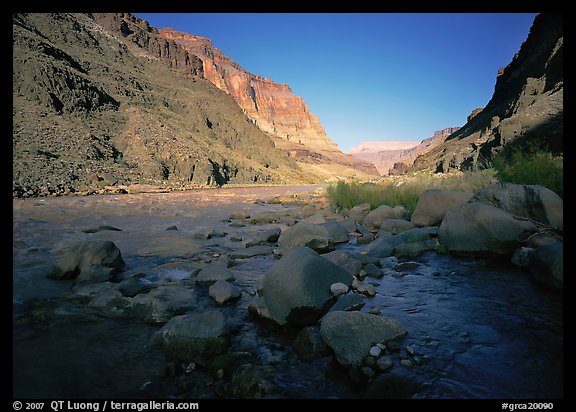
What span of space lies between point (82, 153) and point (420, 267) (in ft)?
94.3

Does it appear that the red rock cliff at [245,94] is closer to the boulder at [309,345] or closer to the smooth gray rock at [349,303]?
the smooth gray rock at [349,303]

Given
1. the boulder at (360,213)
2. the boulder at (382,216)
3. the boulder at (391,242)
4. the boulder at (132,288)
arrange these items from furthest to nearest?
1. the boulder at (360,213)
2. the boulder at (382,216)
3. the boulder at (391,242)
4. the boulder at (132,288)

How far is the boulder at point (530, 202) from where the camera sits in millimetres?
4242

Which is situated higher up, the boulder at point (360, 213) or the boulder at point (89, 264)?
the boulder at point (360, 213)

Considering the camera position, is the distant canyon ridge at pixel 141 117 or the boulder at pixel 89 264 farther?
the distant canyon ridge at pixel 141 117

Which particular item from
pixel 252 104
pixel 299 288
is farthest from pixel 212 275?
pixel 252 104

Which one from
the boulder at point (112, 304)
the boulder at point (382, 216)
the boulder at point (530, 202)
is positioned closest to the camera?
the boulder at point (112, 304)

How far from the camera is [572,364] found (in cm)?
208

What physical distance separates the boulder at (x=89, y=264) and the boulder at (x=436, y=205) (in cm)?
598

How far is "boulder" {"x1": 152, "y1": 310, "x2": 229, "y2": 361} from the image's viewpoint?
2.39 meters

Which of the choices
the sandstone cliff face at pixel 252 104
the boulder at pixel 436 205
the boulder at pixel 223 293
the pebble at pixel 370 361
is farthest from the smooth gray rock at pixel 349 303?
the sandstone cliff face at pixel 252 104

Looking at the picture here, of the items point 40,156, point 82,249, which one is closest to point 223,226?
point 82,249

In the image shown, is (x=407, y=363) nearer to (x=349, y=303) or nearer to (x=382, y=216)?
(x=349, y=303)
